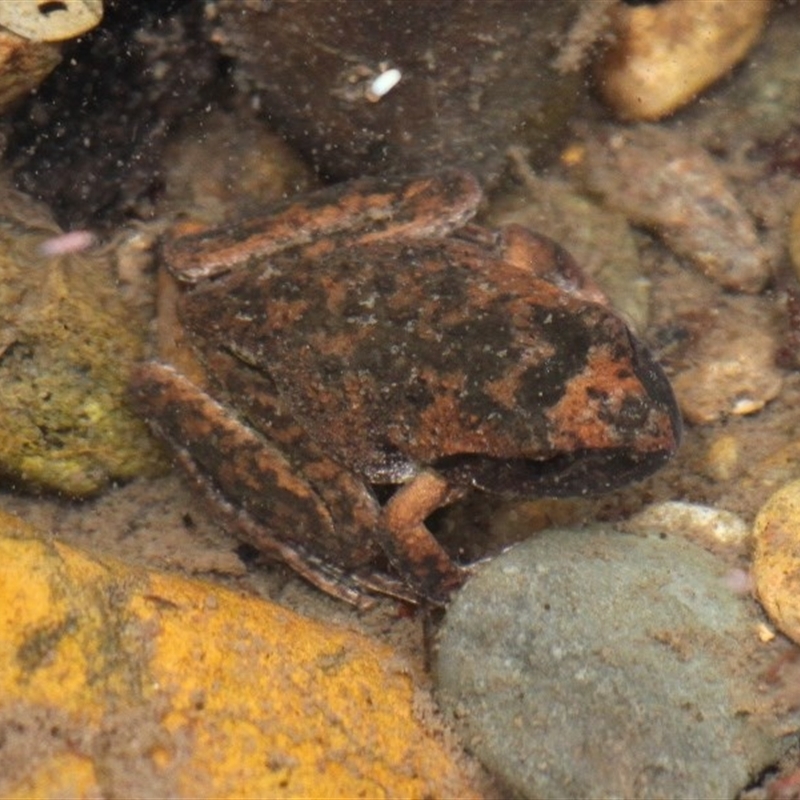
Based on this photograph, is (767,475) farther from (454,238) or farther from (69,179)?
(69,179)

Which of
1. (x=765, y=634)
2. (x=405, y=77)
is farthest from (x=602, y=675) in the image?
(x=405, y=77)

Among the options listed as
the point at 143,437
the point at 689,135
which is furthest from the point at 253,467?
the point at 689,135

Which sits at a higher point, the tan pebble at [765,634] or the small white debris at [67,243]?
the small white debris at [67,243]

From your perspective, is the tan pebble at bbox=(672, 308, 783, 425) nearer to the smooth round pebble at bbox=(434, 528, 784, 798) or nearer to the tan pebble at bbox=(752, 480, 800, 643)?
the tan pebble at bbox=(752, 480, 800, 643)

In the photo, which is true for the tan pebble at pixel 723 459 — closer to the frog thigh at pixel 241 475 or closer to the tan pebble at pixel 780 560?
the tan pebble at pixel 780 560

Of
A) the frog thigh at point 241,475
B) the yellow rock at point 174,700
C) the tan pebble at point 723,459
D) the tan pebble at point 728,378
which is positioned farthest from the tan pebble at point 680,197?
the yellow rock at point 174,700
